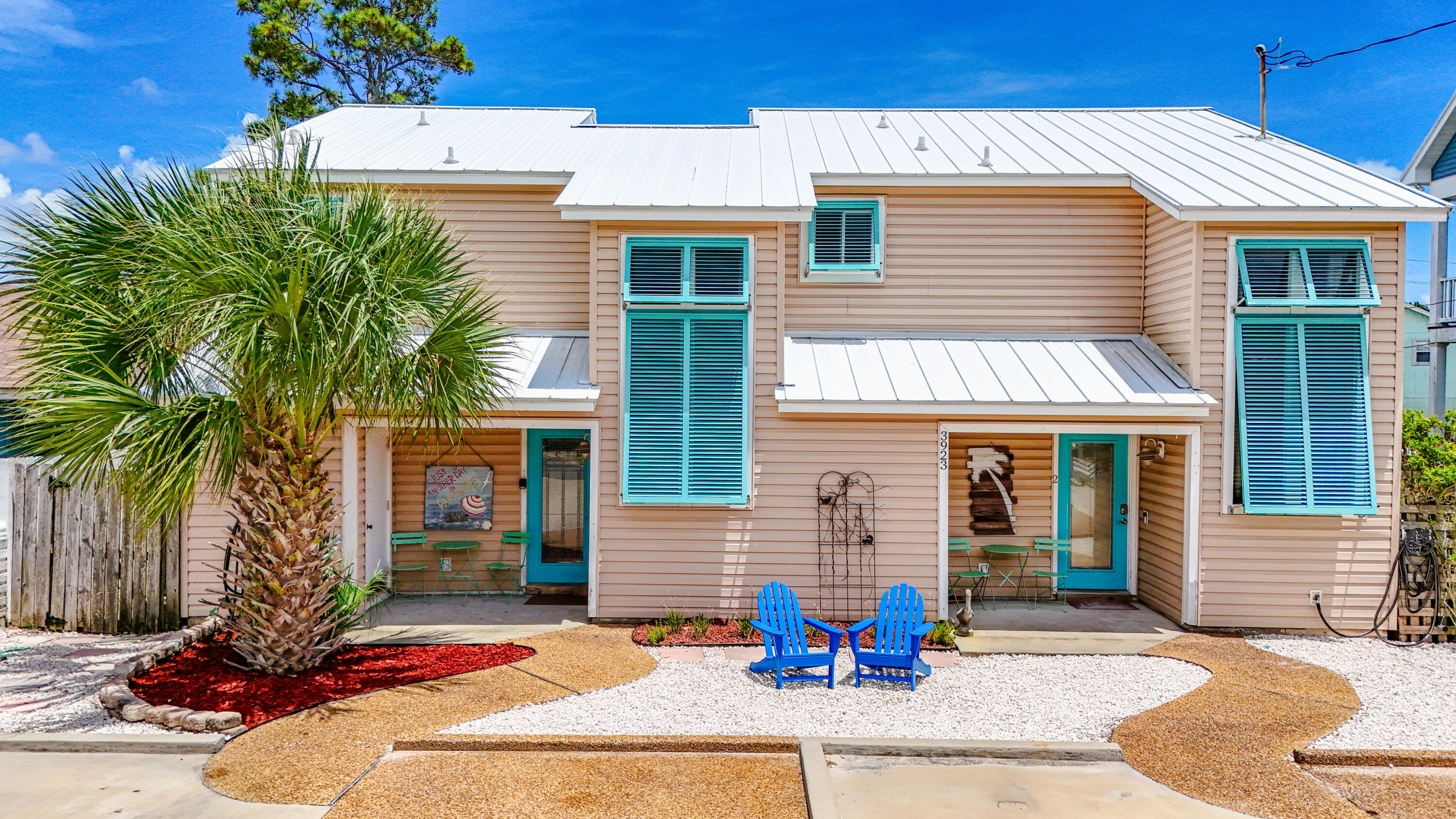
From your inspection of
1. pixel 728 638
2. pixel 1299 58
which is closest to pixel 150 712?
pixel 728 638

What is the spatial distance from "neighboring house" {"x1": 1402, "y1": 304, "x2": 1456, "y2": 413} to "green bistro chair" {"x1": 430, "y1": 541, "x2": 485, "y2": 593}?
22.2 m

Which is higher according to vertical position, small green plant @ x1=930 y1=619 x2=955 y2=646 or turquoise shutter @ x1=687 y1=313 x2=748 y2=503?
turquoise shutter @ x1=687 y1=313 x2=748 y2=503

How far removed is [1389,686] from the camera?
7102 mm

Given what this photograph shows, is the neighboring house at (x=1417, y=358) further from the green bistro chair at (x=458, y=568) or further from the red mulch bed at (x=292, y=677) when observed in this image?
the red mulch bed at (x=292, y=677)

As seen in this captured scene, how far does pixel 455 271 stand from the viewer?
7.00m

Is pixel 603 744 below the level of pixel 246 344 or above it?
below

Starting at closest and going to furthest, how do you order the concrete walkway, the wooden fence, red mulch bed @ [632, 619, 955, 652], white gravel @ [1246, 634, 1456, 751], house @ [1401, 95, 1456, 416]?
1. the concrete walkway
2. white gravel @ [1246, 634, 1456, 751]
3. red mulch bed @ [632, 619, 955, 652]
4. the wooden fence
5. house @ [1401, 95, 1456, 416]

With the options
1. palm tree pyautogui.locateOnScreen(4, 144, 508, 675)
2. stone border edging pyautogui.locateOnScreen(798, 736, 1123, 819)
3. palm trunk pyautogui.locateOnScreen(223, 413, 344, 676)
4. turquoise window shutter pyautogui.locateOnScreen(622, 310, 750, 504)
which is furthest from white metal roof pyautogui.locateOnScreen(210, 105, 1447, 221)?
stone border edging pyautogui.locateOnScreen(798, 736, 1123, 819)

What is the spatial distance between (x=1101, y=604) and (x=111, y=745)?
33.6ft

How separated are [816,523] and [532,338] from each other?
427 cm

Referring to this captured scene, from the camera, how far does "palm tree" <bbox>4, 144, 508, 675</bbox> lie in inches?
225

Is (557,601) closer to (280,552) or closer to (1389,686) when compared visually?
(280,552)

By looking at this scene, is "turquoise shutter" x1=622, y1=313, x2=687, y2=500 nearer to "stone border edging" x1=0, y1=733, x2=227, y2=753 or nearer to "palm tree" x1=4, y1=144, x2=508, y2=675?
"palm tree" x1=4, y1=144, x2=508, y2=675

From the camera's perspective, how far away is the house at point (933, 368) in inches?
338
